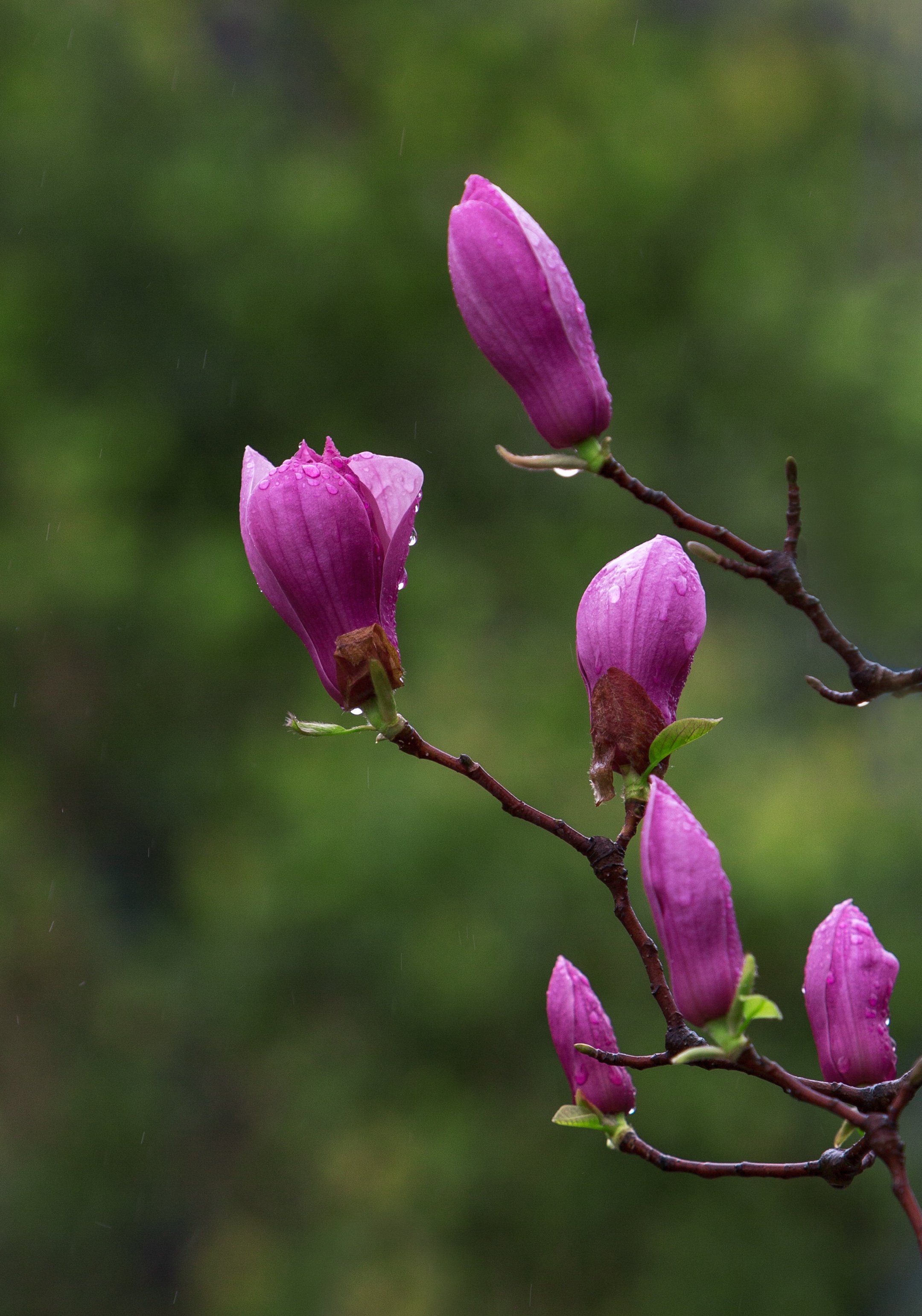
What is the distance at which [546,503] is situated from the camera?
5.92 meters

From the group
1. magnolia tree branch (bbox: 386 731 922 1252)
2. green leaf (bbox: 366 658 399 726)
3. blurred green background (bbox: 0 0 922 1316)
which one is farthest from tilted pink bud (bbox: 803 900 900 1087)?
blurred green background (bbox: 0 0 922 1316)

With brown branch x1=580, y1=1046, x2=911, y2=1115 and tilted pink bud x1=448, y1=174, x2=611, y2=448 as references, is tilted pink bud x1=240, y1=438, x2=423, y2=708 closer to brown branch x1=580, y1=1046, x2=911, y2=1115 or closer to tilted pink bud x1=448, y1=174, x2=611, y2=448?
tilted pink bud x1=448, y1=174, x2=611, y2=448

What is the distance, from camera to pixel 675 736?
65 centimetres

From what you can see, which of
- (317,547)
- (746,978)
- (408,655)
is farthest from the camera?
(408,655)

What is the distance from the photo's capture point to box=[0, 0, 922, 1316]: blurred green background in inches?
167

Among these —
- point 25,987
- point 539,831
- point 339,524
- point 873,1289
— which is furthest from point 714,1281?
point 339,524

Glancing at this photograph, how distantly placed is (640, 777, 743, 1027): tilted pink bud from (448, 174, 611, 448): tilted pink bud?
0.66 ft

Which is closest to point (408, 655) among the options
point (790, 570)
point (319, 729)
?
point (319, 729)

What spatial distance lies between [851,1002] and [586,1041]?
0.13 meters

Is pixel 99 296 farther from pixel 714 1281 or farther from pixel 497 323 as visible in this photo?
pixel 497 323

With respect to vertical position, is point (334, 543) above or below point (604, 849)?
above

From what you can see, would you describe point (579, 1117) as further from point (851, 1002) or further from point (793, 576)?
point (793, 576)

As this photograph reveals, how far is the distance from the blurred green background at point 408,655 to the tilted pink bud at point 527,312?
3.41 meters

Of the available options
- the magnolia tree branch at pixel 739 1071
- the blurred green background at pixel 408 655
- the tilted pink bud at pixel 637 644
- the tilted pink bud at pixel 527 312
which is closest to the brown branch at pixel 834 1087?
the magnolia tree branch at pixel 739 1071
